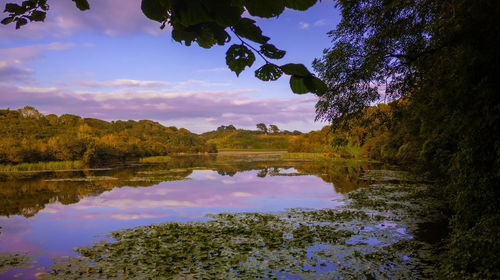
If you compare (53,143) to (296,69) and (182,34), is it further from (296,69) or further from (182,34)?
(296,69)

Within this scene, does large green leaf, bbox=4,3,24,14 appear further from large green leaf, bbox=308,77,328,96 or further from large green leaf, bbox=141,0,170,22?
large green leaf, bbox=308,77,328,96

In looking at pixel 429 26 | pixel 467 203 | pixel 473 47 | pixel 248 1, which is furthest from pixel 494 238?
pixel 248 1

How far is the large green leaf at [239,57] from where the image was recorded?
1458 mm

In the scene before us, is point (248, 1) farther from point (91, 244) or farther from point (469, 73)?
point (91, 244)

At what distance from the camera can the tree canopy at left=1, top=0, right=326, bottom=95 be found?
1078mm

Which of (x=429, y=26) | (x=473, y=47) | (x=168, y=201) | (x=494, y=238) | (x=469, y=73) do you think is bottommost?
(x=168, y=201)

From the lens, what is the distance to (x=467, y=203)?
7.27m

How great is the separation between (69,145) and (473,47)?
7308cm

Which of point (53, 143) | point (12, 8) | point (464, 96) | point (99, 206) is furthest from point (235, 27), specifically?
point (53, 143)

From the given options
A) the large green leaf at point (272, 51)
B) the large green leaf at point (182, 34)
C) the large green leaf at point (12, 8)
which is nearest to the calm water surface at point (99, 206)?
the large green leaf at point (12, 8)

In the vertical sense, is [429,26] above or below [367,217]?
above

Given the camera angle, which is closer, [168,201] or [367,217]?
[367,217]

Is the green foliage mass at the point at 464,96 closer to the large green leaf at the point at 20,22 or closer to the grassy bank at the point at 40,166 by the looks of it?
the large green leaf at the point at 20,22

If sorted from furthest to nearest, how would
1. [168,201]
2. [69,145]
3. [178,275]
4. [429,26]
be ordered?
[69,145], [168,201], [429,26], [178,275]
